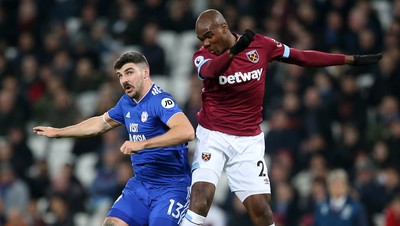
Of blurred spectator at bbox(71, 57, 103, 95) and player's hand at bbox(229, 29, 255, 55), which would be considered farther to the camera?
blurred spectator at bbox(71, 57, 103, 95)

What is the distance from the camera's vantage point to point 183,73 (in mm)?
15336

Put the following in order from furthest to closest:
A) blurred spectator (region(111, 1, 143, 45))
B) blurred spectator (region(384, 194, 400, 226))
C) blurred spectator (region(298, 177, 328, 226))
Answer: blurred spectator (region(111, 1, 143, 45)), blurred spectator (region(298, 177, 328, 226)), blurred spectator (region(384, 194, 400, 226))

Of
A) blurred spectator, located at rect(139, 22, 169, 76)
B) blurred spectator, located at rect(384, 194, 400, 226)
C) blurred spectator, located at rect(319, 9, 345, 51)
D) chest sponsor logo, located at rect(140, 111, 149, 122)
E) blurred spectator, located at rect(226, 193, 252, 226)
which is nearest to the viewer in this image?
chest sponsor logo, located at rect(140, 111, 149, 122)

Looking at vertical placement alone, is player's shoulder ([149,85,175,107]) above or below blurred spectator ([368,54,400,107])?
above

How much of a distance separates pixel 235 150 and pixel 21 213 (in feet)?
22.3

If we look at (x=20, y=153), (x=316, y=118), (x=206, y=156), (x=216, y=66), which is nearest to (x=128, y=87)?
(x=216, y=66)

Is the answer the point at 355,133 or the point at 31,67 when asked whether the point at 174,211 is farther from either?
the point at 31,67

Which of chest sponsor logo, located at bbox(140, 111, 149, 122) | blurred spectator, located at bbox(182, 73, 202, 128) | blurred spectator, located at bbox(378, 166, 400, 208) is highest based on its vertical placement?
chest sponsor logo, located at bbox(140, 111, 149, 122)

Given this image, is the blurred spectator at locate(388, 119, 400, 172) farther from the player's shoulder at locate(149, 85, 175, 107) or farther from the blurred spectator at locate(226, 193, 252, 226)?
the player's shoulder at locate(149, 85, 175, 107)

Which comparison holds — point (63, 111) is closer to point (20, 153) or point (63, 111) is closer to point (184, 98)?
point (20, 153)

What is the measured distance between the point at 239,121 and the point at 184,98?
22.5ft

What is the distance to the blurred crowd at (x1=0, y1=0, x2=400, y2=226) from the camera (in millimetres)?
12445

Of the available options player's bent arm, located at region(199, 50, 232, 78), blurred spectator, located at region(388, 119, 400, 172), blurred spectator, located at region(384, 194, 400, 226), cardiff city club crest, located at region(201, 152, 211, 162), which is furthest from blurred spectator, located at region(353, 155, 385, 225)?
player's bent arm, located at region(199, 50, 232, 78)

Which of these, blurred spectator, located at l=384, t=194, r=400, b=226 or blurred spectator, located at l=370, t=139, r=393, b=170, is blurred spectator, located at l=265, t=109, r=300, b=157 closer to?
blurred spectator, located at l=370, t=139, r=393, b=170
